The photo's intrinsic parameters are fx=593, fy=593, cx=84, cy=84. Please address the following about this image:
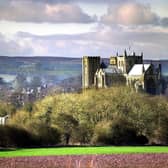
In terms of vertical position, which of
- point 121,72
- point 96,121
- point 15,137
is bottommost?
point 15,137

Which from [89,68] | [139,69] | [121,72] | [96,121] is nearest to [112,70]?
[121,72]

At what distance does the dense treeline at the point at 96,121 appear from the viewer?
27.2 meters

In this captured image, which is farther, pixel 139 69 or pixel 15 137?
pixel 139 69

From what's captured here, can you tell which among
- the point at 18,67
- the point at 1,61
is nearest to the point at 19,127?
the point at 1,61

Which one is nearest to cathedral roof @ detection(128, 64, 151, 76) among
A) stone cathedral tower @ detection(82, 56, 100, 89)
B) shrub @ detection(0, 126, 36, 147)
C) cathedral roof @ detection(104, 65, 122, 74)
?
cathedral roof @ detection(104, 65, 122, 74)

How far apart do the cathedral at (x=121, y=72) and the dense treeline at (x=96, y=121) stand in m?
36.0

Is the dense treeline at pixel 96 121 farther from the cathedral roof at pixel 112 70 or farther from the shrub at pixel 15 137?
the cathedral roof at pixel 112 70

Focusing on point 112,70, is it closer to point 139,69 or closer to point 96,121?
point 139,69

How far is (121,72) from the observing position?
241ft

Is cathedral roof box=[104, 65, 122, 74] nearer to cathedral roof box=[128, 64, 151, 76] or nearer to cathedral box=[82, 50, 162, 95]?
cathedral box=[82, 50, 162, 95]

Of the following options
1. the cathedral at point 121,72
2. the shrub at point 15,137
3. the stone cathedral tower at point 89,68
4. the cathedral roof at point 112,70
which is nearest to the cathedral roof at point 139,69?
the cathedral at point 121,72

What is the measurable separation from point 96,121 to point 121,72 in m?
43.9

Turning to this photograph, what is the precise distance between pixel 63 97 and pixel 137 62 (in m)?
41.1

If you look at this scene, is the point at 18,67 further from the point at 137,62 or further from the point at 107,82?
the point at 137,62
